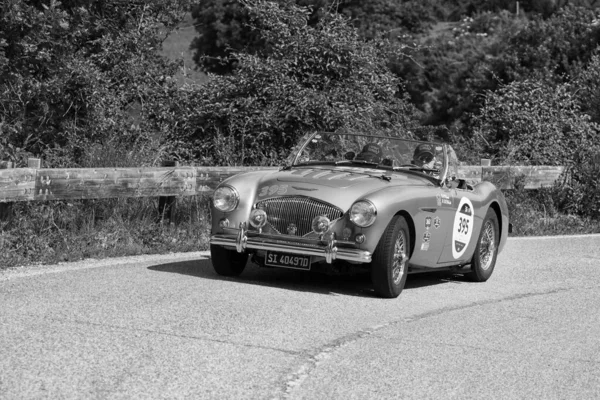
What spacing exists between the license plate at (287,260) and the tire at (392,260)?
0.58m

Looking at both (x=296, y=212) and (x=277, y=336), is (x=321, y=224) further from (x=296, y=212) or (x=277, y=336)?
(x=277, y=336)

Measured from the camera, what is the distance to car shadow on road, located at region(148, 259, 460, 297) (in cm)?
966

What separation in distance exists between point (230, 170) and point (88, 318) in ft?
19.5

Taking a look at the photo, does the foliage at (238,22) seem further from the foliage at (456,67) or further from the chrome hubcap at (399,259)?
the chrome hubcap at (399,259)

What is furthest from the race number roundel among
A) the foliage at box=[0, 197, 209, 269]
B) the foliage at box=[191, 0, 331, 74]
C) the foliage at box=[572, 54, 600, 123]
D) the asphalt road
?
the foliage at box=[191, 0, 331, 74]

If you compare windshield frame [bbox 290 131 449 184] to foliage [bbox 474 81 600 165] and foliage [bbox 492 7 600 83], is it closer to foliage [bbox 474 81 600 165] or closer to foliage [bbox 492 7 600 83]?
foliage [bbox 474 81 600 165]

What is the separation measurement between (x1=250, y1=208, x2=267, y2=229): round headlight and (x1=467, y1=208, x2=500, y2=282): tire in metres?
2.57

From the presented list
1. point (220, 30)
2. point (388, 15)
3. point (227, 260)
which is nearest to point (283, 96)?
point (227, 260)

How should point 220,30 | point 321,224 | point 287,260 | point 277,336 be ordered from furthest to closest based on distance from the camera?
point 220,30 → point 287,260 → point 321,224 → point 277,336

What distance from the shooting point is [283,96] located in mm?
16516

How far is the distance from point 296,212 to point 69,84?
23.5ft

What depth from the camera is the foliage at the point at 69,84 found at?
14922 millimetres

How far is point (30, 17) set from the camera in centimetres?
1516

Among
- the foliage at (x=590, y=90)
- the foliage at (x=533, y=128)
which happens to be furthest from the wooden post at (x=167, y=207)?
the foliage at (x=590, y=90)
